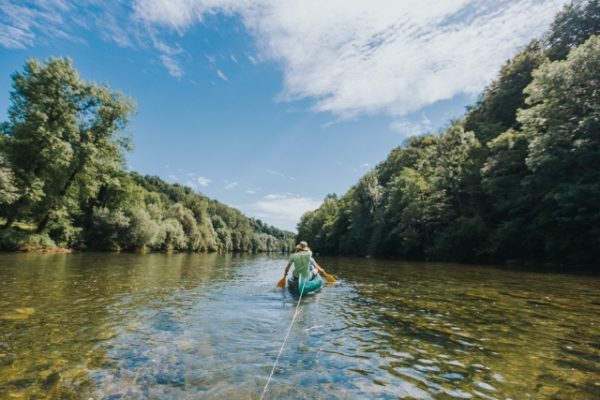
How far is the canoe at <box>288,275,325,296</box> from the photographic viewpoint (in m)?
12.0

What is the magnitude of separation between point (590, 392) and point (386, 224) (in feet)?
170

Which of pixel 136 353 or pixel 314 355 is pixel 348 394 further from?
pixel 136 353

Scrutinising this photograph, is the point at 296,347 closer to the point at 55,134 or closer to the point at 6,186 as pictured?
the point at 6,186

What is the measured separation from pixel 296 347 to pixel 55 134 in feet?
122

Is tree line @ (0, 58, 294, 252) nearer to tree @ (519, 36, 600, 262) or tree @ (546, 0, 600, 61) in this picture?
tree @ (519, 36, 600, 262)

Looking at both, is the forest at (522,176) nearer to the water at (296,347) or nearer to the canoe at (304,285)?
the water at (296,347)

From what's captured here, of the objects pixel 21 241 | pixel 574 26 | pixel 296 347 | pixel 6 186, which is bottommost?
pixel 296 347

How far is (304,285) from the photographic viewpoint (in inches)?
475

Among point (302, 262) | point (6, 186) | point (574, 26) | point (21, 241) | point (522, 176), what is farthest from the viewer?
point (574, 26)

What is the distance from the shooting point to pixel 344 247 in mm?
73875

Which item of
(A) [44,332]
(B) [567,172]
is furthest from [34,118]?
(B) [567,172]

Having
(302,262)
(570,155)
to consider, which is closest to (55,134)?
(302,262)

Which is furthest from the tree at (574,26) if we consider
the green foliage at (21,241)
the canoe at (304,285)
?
the green foliage at (21,241)

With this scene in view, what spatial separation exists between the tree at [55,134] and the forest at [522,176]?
1494 inches
